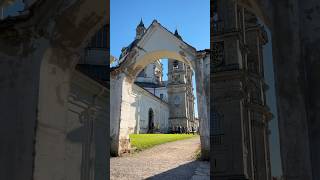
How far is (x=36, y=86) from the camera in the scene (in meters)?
3.48

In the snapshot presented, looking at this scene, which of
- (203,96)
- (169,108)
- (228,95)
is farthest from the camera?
(169,108)

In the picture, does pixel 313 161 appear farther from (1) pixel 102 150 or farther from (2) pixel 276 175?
(1) pixel 102 150

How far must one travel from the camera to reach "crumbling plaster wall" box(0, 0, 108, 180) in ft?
11.2

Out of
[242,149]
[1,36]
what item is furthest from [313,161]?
[1,36]

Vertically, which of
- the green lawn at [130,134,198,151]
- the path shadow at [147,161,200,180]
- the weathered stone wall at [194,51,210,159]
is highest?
the weathered stone wall at [194,51,210,159]

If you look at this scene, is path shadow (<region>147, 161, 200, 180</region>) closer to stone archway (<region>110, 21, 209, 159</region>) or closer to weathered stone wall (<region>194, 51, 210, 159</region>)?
weathered stone wall (<region>194, 51, 210, 159</region>)

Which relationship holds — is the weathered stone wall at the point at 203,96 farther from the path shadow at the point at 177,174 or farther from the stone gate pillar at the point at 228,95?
the stone gate pillar at the point at 228,95

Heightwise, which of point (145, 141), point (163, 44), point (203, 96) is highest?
point (163, 44)

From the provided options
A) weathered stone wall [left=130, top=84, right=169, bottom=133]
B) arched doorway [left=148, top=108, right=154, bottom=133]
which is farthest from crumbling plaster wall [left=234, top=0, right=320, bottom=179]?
arched doorway [left=148, top=108, right=154, bottom=133]

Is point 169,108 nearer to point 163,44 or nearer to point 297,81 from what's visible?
point 163,44

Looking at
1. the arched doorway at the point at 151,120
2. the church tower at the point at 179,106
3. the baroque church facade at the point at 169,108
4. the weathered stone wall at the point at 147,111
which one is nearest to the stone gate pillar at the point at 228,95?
the weathered stone wall at the point at 147,111

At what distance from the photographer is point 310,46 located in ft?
7.74

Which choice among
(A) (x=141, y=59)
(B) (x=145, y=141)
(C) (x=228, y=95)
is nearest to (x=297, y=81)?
(C) (x=228, y=95)

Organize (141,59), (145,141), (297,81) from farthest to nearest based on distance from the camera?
(145,141) < (141,59) < (297,81)
